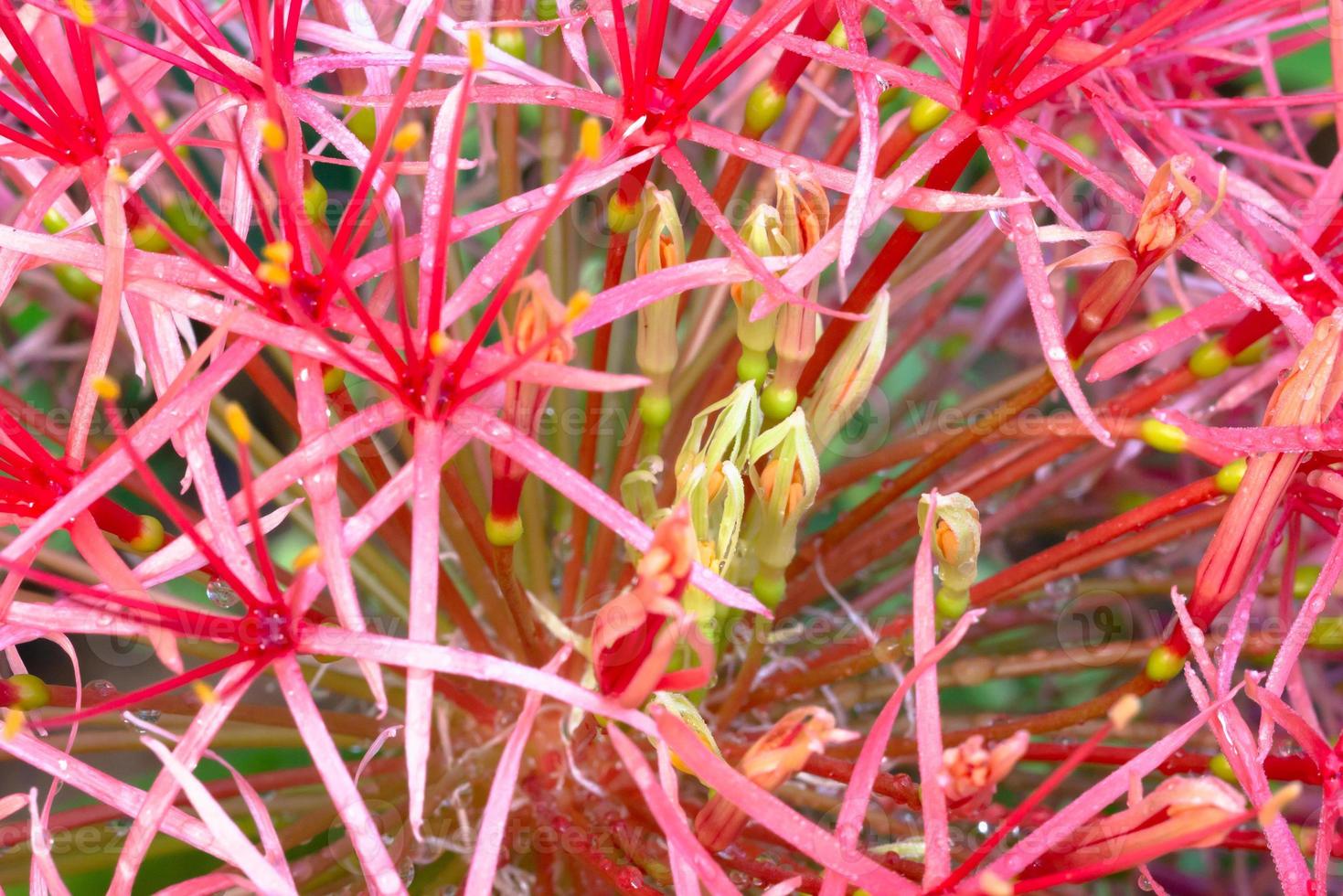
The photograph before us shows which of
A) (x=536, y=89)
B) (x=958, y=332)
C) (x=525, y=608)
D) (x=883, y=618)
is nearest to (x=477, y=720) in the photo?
(x=525, y=608)

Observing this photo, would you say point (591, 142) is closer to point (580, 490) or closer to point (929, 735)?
point (580, 490)

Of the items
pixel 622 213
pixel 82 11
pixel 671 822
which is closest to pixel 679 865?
pixel 671 822

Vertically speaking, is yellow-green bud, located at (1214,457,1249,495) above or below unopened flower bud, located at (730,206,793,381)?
below

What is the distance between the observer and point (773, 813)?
0.51 meters

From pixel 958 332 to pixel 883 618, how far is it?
0.39 m

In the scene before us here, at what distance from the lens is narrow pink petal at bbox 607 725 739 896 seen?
1.63 feet

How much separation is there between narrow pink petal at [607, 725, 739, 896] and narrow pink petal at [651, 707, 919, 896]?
0.06ft

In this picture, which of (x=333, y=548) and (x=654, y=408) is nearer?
(x=333, y=548)

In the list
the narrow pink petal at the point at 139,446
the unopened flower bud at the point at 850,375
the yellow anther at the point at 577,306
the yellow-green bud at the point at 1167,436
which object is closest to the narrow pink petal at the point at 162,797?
the narrow pink petal at the point at 139,446

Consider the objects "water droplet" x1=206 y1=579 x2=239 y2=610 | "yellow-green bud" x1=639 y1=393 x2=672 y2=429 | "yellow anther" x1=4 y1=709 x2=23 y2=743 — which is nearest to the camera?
"yellow anther" x1=4 y1=709 x2=23 y2=743

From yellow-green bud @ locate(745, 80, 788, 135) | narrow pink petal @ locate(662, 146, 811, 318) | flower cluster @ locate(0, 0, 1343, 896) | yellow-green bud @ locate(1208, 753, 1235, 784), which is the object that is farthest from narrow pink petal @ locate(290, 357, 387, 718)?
yellow-green bud @ locate(1208, 753, 1235, 784)

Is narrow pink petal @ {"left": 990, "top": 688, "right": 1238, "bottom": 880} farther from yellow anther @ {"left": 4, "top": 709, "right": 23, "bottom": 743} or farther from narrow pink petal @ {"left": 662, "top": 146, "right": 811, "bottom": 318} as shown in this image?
yellow anther @ {"left": 4, "top": 709, "right": 23, "bottom": 743}

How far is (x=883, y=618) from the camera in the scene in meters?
0.89

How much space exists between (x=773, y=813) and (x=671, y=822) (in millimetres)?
43
